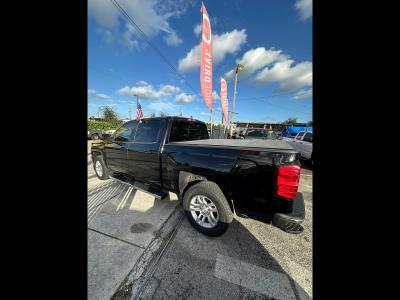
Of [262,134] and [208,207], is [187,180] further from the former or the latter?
[262,134]

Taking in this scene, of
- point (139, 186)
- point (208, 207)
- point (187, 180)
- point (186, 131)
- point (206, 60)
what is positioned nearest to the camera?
point (208, 207)

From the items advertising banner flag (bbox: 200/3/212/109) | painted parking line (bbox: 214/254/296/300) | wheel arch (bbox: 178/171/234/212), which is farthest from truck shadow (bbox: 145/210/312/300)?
advertising banner flag (bbox: 200/3/212/109)

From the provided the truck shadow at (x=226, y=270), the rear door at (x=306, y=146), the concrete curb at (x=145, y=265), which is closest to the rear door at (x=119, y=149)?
the concrete curb at (x=145, y=265)

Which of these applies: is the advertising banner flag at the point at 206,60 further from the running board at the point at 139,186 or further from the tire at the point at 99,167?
the running board at the point at 139,186

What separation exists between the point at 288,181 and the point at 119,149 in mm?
3873

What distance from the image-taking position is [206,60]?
9703mm

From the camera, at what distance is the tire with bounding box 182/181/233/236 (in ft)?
8.89

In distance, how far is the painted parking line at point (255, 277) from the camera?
196cm

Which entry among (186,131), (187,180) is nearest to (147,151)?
(186,131)
